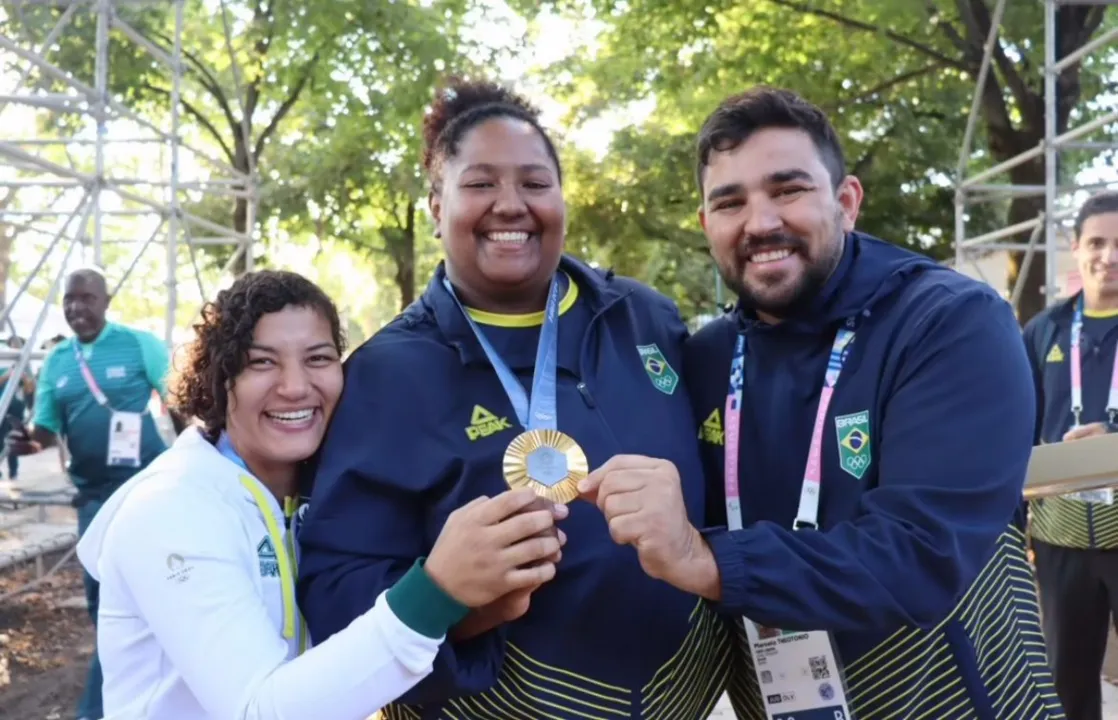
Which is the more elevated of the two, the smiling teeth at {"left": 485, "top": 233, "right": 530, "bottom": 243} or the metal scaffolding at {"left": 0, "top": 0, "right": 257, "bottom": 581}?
the metal scaffolding at {"left": 0, "top": 0, "right": 257, "bottom": 581}

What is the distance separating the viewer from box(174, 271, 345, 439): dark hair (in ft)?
7.07

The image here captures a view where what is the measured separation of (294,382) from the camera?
2.11 metres

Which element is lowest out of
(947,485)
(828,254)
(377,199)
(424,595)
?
(424,595)

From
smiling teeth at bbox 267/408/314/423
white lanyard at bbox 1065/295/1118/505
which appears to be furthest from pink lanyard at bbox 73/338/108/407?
white lanyard at bbox 1065/295/1118/505

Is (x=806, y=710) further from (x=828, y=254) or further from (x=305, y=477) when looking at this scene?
(x=305, y=477)

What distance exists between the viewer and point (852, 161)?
526 inches

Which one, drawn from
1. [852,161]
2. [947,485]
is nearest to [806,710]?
[947,485]

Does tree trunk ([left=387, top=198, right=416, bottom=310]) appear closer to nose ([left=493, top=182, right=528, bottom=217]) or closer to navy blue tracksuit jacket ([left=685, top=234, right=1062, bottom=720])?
nose ([left=493, top=182, right=528, bottom=217])

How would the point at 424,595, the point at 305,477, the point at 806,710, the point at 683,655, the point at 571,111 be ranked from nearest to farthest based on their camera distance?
the point at 424,595
the point at 806,710
the point at 683,655
the point at 305,477
the point at 571,111

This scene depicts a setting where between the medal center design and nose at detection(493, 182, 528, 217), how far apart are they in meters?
0.64

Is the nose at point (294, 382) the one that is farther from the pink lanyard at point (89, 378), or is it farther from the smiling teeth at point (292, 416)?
the pink lanyard at point (89, 378)

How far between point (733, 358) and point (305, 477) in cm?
96

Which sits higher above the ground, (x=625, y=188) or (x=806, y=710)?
(x=625, y=188)

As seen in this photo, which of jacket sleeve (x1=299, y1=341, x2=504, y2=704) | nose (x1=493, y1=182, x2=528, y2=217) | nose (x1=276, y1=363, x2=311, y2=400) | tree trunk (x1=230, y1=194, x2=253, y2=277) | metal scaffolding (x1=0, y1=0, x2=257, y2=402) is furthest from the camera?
tree trunk (x1=230, y1=194, x2=253, y2=277)
